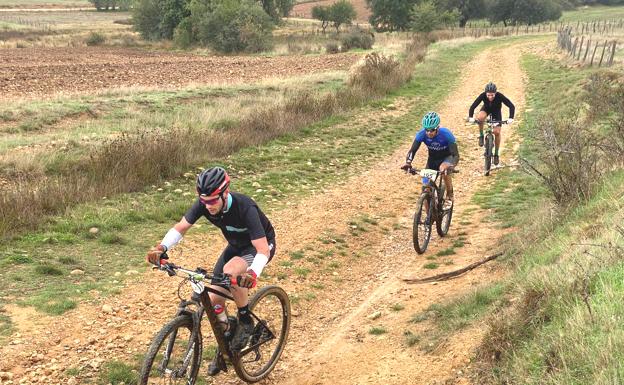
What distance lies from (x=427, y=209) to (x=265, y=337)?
4328mm

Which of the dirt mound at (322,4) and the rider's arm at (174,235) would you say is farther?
the dirt mound at (322,4)

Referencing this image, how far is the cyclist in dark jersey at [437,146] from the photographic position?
29.5 feet

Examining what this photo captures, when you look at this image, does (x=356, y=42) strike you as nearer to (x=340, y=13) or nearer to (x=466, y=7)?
(x=340, y=13)

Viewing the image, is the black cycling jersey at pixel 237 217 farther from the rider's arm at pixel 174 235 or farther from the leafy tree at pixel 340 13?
the leafy tree at pixel 340 13

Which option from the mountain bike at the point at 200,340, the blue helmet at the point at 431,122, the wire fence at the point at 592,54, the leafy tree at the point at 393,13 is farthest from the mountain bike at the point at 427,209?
the leafy tree at the point at 393,13

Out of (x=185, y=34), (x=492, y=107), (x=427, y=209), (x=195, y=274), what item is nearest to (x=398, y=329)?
(x=195, y=274)

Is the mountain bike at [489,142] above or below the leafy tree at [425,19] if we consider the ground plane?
below

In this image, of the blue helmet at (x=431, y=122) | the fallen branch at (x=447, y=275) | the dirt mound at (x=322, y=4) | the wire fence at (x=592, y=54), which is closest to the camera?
the fallen branch at (x=447, y=275)

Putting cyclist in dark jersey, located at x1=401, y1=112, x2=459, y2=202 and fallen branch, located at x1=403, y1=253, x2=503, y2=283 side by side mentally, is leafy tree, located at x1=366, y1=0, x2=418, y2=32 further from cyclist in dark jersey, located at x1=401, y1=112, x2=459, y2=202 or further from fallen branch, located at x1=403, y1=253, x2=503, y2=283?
fallen branch, located at x1=403, y1=253, x2=503, y2=283

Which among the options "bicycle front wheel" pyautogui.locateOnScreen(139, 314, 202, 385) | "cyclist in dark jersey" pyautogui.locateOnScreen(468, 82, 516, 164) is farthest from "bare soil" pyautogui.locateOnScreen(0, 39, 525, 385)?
"cyclist in dark jersey" pyautogui.locateOnScreen(468, 82, 516, 164)

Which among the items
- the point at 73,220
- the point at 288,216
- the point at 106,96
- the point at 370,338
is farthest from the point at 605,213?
the point at 106,96

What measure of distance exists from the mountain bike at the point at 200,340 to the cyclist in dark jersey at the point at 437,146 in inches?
169

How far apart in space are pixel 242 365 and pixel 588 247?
363 centimetres

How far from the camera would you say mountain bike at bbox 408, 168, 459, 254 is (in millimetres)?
8602
